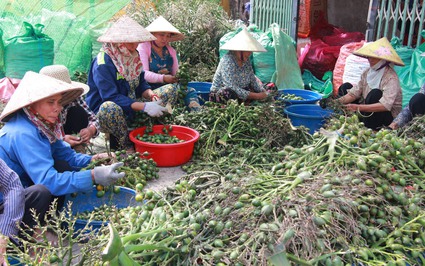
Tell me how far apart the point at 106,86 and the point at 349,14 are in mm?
6294

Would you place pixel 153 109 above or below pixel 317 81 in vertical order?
above

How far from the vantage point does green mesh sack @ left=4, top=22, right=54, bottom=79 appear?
4.53m

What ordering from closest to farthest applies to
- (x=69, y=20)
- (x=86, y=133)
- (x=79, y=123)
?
(x=86, y=133) < (x=79, y=123) < (x=69, y=20)

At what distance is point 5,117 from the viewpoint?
235 centimetres

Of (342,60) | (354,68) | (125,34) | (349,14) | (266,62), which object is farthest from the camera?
(349,14)

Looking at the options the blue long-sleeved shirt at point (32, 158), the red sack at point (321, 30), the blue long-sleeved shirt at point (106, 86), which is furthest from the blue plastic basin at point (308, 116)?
the red sack at point (321, 30)

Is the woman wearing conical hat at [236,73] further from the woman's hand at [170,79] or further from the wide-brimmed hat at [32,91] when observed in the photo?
the wide-brimmed hat at [32,91]

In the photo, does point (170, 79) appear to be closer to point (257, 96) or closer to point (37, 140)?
point (257, 96)

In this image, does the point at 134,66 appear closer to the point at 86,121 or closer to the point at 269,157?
the point at 86,121

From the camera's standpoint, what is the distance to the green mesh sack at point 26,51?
178 inches

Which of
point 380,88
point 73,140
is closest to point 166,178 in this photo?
point 73,140

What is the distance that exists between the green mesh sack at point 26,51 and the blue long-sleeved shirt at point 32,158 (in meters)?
2.48

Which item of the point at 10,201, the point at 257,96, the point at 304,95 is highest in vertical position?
the point at 10,201

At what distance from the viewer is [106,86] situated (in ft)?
12.2
